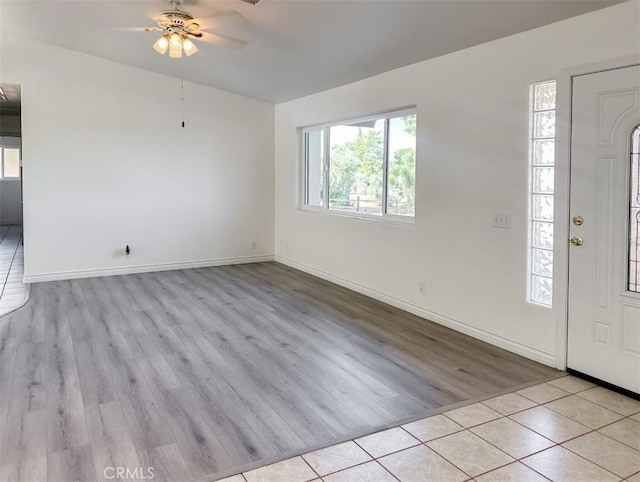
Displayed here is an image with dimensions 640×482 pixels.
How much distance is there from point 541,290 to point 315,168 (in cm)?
401

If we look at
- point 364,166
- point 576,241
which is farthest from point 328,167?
point 576,241

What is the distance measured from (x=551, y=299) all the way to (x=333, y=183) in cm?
354

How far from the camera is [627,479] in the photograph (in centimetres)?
218

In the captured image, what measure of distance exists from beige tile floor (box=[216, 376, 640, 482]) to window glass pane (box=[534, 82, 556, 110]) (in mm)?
2045

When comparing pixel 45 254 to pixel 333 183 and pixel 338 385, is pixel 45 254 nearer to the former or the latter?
pixel 333 183

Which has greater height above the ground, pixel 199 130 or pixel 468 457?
pixel 199 130

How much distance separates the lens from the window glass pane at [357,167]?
18.1 feet

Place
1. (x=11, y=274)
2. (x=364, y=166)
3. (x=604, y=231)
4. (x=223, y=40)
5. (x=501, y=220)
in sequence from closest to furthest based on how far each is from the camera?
(x=604, y=231)
(x=501, y=220)
(x=223, y=40)
(x=364, y=166)
(x=11, y=274)

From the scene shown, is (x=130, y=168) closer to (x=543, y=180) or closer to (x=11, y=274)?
(x=11, y=274)

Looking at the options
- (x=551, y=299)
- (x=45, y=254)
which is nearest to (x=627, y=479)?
(x=551, y=299)

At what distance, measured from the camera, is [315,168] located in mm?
6945

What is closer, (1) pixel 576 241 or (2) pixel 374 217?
(1) pixel 576 241

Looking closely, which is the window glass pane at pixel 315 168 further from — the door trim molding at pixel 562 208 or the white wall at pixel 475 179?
the door trim molding at pixel 562 208

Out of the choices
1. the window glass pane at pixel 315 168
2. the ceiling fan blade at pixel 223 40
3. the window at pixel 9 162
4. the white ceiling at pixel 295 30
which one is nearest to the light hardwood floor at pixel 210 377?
the window glass pane at pixel 315 168
